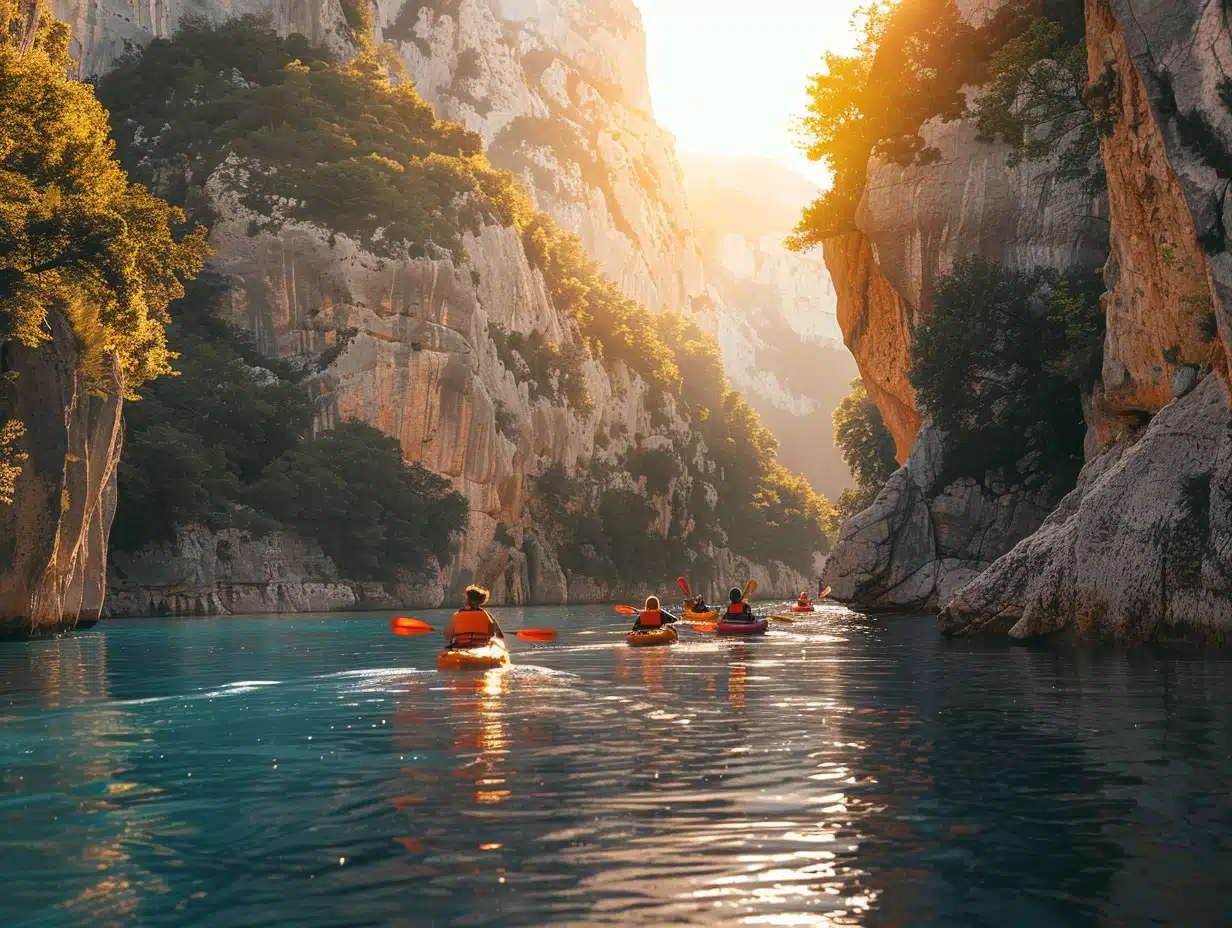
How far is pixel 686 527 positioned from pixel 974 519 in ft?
241

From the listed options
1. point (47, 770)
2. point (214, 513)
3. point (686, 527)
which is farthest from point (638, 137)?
point (47, 770)

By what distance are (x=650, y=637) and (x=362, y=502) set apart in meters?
45.3

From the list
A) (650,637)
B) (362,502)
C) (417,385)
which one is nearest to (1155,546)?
(650,637)

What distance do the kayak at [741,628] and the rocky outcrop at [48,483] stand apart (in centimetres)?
1930

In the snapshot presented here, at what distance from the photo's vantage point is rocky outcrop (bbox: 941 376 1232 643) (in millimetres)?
24500

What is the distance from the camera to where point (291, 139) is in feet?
270

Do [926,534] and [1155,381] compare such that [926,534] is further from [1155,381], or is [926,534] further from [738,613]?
[1155,381]

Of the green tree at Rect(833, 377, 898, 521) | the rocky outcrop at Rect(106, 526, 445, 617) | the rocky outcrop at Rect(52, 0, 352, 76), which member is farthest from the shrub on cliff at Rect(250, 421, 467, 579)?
the rocky outcrop at Rect(52, 0, 352, 76)

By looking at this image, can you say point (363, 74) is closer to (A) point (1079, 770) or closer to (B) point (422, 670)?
(B) point (422, 670)

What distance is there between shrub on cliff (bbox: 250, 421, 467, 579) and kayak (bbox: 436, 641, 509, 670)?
48318mm

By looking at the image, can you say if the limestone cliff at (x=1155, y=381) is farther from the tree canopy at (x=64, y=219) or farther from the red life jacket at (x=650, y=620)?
the tree canopy at (x=64, y=219)

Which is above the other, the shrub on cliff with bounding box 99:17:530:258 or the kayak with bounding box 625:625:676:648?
the shrub on cliff with bounding box 99:17:530:258

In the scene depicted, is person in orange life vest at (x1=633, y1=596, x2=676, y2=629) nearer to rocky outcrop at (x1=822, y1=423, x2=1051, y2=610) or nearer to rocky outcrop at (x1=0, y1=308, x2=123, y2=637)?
rocky outcrop at (x1=822, y1=423, x2=1051, y2=610)

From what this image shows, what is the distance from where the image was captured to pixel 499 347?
298 ft
